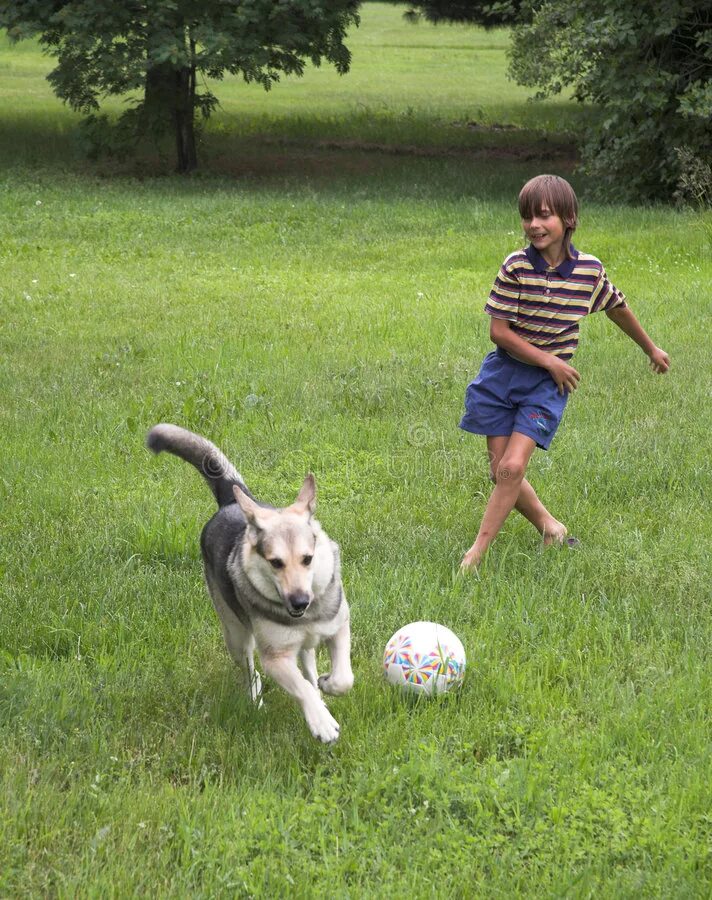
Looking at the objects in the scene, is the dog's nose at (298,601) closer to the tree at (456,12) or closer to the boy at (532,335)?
the boy at (532,335)

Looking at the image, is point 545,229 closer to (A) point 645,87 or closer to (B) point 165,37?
(A) point 645,87

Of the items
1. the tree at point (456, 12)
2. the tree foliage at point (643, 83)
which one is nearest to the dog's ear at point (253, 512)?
the tree foliage at point (643, 83)

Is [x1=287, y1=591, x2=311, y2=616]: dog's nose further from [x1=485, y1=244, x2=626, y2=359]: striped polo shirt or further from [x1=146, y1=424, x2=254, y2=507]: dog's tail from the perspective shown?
[x1=485, y1=244, x2=626, y2=359]: striped polo shirt

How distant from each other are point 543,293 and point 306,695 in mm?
2429

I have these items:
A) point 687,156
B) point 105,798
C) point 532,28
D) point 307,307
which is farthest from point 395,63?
point 105,798

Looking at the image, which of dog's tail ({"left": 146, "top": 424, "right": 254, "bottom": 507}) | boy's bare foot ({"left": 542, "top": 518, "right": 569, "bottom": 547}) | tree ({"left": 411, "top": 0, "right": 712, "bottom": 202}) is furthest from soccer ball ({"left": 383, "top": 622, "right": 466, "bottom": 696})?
tree ({"left": 411, "top": 0, "right": 712, "bottom": 202})

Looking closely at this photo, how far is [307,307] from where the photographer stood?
1072 centimetres

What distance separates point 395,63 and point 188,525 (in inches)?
1784

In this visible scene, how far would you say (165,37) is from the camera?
18500mm

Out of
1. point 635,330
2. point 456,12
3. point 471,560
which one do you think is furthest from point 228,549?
point 456,12

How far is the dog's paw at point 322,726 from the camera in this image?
380cm

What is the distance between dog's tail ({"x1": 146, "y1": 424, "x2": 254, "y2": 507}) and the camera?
4559 mm

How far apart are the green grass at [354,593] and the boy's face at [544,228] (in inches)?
58.6

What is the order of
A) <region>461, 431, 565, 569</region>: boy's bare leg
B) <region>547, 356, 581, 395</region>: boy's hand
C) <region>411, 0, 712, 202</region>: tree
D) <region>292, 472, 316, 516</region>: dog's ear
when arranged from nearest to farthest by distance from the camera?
<region>292, 472, 316, 516</region>: dog's ear
<region>547, 356, 581, 395</region>: boy's hand
<region>461, 431, 565, 569</region>: boy's bare leg
<region>411, 0, 712, 202</region>: tree
